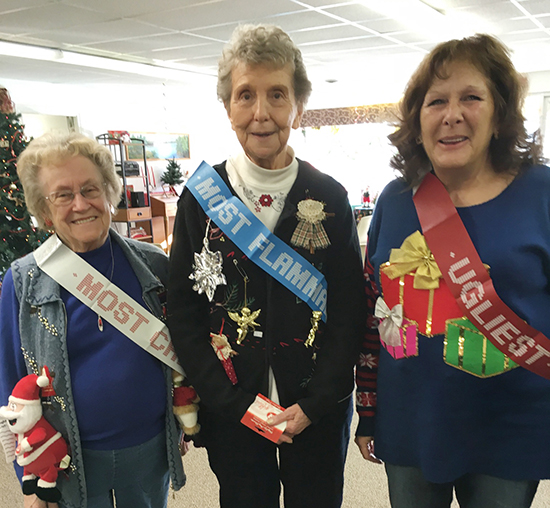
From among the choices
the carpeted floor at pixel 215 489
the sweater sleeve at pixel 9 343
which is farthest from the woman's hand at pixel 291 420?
the carpeted floor at pixel 215 489

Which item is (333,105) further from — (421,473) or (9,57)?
(421,473)

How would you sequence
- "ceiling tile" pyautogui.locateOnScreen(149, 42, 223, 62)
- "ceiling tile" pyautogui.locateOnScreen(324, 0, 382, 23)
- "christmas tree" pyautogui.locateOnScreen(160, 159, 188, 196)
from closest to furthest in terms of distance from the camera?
1. "ceiling tile" pyautogui.locateOnScreen(324, 0, 382, 23)
2. "ceiling tile" pyautogui.locateOnScreen(149, 42, 223, 62)
3. "christmas tree" pyautogui.locateOnScreen(160, 159, 188, 196)

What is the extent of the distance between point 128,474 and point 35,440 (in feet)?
0.86

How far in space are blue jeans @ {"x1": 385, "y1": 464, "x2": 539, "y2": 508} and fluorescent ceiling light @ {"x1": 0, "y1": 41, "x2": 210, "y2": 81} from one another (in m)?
5.10

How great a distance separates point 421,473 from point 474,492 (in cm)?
14

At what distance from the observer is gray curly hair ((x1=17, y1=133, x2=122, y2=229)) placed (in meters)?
1.17

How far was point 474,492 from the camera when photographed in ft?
3.78

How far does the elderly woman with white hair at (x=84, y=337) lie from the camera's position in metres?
1.16

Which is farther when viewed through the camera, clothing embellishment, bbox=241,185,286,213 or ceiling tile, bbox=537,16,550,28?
ceiling tile, bbox=537,16,550,28

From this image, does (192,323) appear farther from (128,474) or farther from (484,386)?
(484,386)

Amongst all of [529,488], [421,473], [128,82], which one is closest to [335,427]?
[421,473]

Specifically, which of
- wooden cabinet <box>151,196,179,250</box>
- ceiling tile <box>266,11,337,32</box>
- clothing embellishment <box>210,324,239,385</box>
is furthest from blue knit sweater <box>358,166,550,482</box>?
wooden cabinet <box>151,196,179,250</box>

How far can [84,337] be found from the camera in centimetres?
118

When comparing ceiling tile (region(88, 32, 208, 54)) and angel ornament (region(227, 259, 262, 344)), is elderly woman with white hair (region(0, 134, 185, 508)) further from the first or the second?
ceiling tile (region(88, 32, 208, 54))
